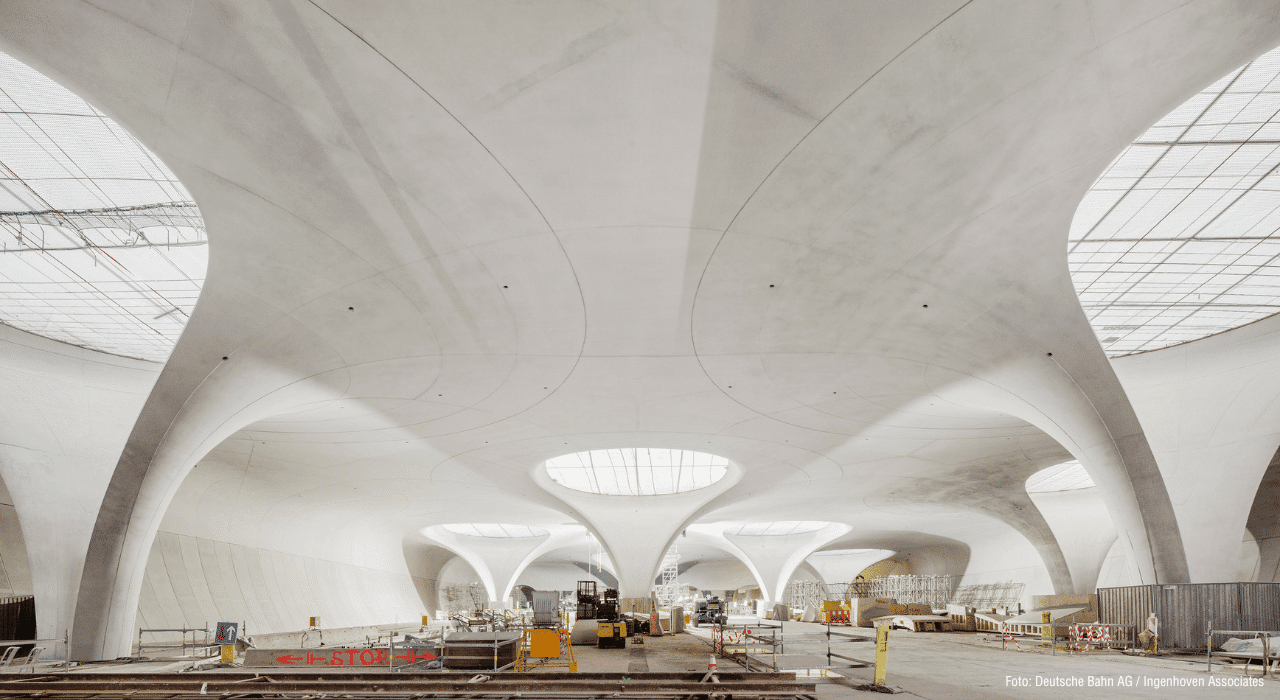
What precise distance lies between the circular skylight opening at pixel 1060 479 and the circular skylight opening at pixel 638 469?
18.9 meters

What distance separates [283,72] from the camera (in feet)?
37.3

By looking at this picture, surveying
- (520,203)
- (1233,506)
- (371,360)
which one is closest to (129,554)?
(371,360)

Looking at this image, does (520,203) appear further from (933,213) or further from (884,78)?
(933,213)

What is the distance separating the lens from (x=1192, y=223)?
57.0 feet

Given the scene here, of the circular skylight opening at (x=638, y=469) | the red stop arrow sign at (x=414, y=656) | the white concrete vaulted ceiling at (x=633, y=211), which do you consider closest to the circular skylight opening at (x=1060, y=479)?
the white concrete vaulted ceiling at (x=633, y=211)

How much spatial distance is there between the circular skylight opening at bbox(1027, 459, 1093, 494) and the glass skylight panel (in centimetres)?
1844

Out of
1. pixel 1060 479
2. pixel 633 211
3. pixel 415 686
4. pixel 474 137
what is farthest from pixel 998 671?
pixel 1060 479

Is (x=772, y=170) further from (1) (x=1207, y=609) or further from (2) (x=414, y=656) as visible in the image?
(1) (x=1207, y=609)

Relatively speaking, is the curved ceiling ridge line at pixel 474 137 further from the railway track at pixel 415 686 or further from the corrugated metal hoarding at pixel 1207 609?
the corrugated metal hoarding at pixel 1207 609

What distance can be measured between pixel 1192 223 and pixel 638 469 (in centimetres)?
3207

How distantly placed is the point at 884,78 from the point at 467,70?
668 centimetres

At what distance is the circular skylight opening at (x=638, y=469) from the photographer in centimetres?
4122

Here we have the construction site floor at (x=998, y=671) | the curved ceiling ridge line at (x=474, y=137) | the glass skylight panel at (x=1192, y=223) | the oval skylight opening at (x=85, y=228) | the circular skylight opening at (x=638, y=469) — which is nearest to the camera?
the curved ceiling ridge line at (x=474, y=137)

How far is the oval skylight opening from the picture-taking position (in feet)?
43.5
